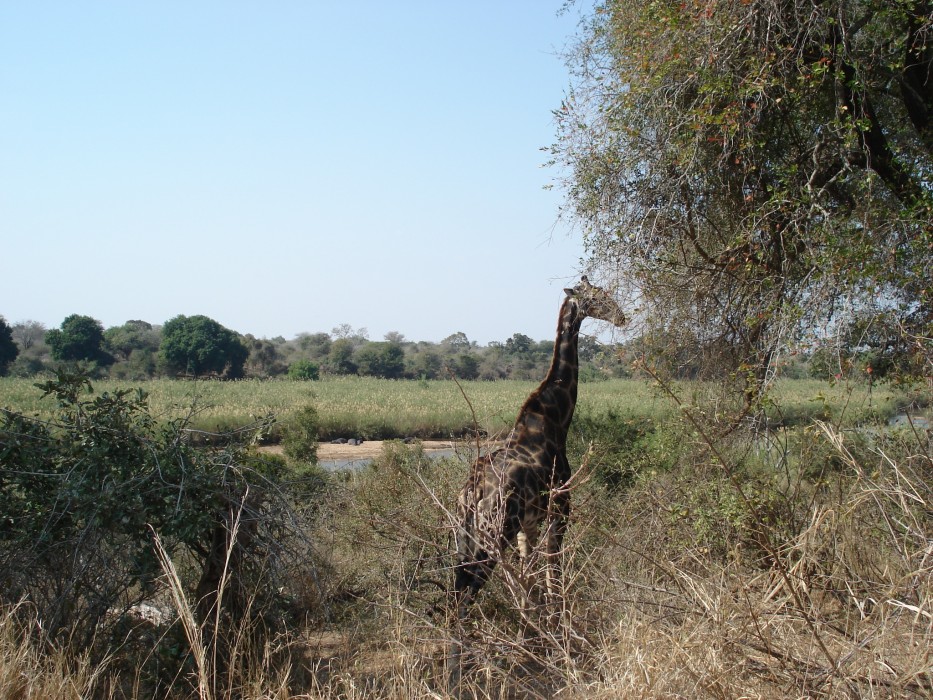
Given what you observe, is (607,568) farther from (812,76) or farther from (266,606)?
(812,76)

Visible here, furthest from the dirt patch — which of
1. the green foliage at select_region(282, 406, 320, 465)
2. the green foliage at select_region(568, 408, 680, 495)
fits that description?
the green foliage at select_region(568, 408, 680, 495)

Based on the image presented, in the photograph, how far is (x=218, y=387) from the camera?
5009 centimetres

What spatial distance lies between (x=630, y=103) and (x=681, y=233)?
142cm

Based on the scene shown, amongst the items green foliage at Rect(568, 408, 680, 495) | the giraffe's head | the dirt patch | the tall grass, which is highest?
the giraffe's head

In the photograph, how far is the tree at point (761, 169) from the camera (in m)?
6.64

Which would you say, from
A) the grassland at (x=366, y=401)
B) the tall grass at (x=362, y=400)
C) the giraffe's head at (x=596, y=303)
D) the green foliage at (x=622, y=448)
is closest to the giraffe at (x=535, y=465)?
the giraffe's head at (x=596, y=303)

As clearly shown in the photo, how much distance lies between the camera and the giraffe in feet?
17.4

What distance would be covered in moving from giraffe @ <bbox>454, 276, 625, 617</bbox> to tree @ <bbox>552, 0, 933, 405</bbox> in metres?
1.25

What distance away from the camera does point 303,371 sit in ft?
213

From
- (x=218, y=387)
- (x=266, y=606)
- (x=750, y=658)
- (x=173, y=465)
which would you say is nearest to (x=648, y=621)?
(x=750, y=658)

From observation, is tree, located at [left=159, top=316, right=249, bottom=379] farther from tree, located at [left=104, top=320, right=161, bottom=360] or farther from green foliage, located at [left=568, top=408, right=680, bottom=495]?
green foliage, located at [left=568, top=408, right=680, bottom=495]

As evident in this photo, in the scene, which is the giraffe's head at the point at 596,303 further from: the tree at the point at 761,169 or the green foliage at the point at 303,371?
the green foliage at the point at 303,371

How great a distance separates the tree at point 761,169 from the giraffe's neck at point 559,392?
1355mm

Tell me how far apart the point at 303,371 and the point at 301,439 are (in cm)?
4962
